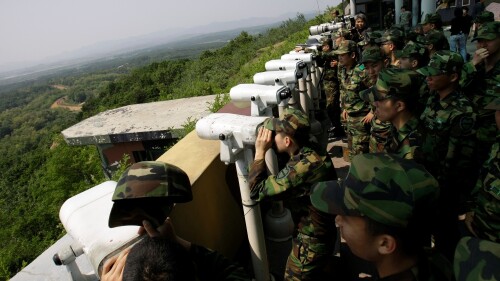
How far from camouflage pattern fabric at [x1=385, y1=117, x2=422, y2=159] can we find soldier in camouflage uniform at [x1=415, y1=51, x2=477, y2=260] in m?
0.14

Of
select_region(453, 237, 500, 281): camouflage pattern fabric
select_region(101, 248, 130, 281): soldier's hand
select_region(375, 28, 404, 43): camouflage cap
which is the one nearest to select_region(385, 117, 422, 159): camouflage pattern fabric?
select_region(453, 237, 500, 281): camouflage pattern fabric

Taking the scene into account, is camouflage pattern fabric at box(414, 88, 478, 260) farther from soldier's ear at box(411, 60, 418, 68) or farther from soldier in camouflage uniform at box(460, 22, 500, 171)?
soldier's ear at box(411, 60, 418, 68)

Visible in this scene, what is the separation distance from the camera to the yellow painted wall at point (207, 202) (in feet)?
8.34

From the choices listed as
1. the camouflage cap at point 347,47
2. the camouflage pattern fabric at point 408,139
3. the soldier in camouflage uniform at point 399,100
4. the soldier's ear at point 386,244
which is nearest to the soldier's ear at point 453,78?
the soldier in camouflage uniform at point 399,100

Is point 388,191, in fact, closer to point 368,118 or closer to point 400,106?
point 400,106

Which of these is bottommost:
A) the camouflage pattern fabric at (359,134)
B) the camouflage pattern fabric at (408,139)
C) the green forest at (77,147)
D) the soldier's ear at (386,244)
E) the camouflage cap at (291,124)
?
the green forest at (77,147)

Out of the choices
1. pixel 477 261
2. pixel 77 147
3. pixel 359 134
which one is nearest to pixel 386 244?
pixel 477 261

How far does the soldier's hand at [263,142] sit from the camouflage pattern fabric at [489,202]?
1.59m

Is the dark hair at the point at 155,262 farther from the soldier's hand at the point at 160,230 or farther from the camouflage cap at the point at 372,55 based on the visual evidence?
the camouflage cap at the point at 372,55

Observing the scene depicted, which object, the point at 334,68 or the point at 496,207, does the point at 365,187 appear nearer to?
the point at 496,207

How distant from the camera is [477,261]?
0.99m

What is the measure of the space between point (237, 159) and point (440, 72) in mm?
2078

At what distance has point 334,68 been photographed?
6488mm

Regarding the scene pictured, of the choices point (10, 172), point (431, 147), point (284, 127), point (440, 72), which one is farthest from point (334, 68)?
point (10, 172)
